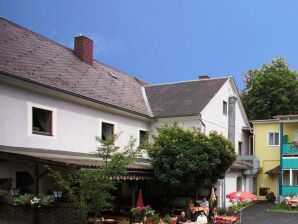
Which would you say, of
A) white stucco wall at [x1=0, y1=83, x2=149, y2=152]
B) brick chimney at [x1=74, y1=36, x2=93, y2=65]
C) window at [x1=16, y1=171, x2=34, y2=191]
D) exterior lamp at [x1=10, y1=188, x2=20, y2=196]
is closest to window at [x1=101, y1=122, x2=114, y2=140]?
white stucco wall at [x1=0, y1=83, x2=149, y2=152]

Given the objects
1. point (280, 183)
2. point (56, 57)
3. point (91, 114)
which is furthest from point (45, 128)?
point (280, 183)

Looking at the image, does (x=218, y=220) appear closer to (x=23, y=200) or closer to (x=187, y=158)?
(x=187, y=158)

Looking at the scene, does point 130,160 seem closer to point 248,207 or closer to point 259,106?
point 248,207

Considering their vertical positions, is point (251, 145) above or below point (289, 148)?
above

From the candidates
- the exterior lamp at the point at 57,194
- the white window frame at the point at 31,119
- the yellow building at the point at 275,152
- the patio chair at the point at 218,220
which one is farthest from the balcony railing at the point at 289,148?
the exterior lamp at the point at 57,194

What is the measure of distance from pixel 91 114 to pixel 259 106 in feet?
85.4

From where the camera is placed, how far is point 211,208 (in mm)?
22000

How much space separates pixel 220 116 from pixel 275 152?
26.6 ft

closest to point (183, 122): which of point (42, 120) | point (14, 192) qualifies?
point (42, 120)

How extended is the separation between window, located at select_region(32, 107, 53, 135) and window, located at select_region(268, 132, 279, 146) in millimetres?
22101

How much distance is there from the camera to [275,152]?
115 ft

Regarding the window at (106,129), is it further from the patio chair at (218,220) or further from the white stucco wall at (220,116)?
the patio chair at (218,220)

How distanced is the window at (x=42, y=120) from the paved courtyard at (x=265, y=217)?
36.5ft

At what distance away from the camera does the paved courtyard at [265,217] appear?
22.4 meters
